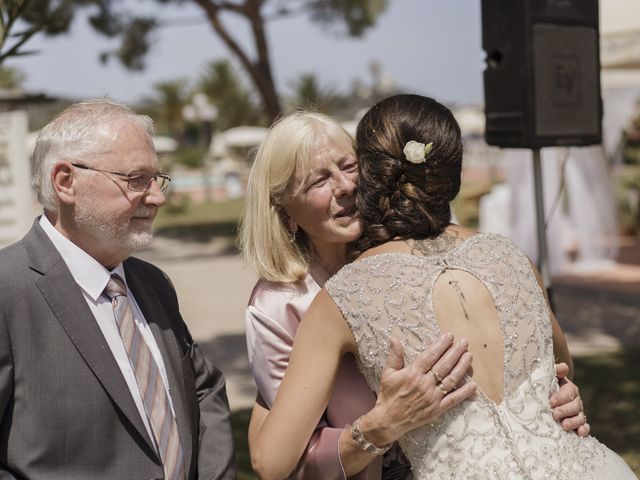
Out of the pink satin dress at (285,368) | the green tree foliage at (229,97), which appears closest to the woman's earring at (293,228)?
the pink satin dress at (285,368)

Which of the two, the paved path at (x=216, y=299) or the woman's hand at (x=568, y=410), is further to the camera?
the paved path at (x=216, y=299)

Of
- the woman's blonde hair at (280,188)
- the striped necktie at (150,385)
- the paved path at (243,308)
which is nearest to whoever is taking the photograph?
the striped necktie at (150,385)

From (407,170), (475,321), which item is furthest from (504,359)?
(407,170)

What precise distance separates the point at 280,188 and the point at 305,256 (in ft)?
0.75

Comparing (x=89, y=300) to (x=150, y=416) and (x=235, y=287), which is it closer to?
(x=150, y=416)

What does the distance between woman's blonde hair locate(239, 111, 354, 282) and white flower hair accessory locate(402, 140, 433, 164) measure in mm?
448

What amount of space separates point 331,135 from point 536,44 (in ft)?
7.73

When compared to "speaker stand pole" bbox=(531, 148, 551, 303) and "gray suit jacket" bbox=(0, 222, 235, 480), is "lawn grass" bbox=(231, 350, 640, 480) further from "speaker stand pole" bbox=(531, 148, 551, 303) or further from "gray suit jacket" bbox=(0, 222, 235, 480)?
"gray suit jacket" bbox=(0, 222, 235, 480)

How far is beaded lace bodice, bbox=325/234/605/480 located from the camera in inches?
78.1

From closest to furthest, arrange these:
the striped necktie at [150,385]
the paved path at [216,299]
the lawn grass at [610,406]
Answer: the striped necktie at [150,385] → the lawn grass at [610,406] → the paved path at [216,299]

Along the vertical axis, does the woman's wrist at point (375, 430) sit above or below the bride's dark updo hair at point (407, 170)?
below

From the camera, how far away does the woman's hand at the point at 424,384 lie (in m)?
1.96

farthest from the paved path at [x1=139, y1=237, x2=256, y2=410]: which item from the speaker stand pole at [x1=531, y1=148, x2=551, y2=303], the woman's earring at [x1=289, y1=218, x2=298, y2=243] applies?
the woman's earring at [x1=289, y1=218, x2=298, y2=243]

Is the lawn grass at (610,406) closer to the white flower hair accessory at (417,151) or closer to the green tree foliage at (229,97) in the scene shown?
the white flower hair accessory at (417,151)
